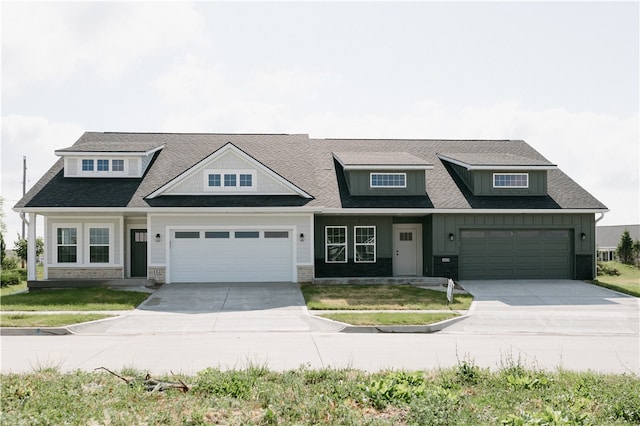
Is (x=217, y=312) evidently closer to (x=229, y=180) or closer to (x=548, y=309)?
(x=229, y=180)

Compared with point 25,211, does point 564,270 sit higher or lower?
lower

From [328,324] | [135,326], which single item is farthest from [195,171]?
[328,324]

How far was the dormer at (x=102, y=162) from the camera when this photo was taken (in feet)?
70.9

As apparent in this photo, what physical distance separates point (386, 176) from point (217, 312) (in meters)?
10.1

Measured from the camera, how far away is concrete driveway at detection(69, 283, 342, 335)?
13.5m

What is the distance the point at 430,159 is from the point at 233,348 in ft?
56.8

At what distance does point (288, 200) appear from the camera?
20.3 m

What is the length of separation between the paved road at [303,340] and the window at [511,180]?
20.1 feet

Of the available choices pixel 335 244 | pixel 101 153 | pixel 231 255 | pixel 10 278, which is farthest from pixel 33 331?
pixel 10 278

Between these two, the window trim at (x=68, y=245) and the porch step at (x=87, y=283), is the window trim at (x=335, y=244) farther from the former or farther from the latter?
the window trim at (x=68, y=245)

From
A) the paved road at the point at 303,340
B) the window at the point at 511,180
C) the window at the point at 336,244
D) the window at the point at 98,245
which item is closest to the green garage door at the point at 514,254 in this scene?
the window at the point at 511,180

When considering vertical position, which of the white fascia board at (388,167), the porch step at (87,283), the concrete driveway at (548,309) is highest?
the white fascia board at (388,167)

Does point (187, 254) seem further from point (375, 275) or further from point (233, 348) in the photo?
point (233, 348)

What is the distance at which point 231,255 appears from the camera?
20250mm
